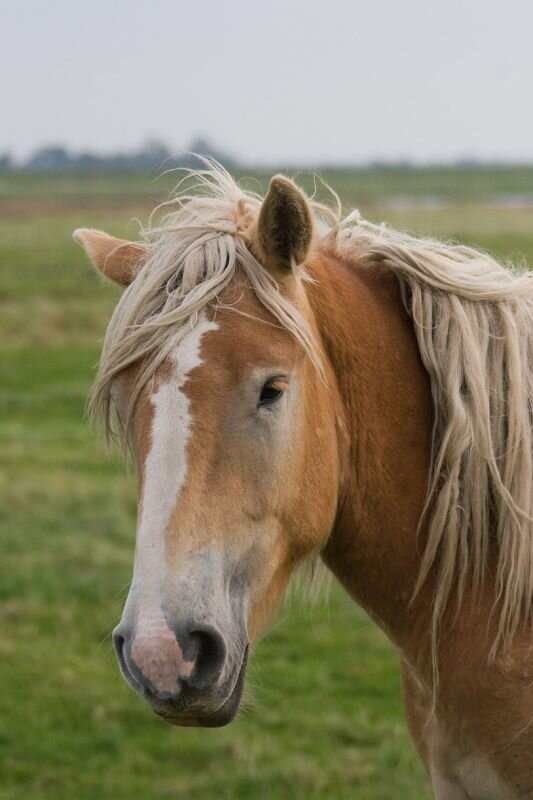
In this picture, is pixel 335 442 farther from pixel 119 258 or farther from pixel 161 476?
pixel 119 258

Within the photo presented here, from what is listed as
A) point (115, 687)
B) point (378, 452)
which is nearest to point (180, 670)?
point (378, 452)

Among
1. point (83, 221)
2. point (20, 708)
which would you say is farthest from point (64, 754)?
point (83, 221)

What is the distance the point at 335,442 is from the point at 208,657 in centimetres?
78

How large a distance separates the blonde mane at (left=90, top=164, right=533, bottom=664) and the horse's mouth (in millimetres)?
691

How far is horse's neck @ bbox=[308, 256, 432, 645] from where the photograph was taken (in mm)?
3137

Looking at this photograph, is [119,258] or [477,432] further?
[119,258]

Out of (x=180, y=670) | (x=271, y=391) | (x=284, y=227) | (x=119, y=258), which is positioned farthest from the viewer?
(x=119, y=258)

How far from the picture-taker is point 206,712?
8.56 ft

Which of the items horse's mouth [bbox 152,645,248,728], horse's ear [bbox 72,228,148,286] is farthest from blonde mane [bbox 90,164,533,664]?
horse's mouth [bbox 152,645,248,728]

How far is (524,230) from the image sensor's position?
46.6 m

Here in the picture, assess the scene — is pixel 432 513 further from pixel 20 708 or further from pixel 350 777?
pixel 20 708

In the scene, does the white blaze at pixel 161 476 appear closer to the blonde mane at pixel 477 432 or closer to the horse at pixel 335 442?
the horse at pixel 335 442

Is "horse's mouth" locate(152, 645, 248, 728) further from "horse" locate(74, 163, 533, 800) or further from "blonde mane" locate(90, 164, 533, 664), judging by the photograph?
"blonde mane" locate(90, 164, 533, 664)

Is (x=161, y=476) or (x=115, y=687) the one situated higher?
(x=161, y=476)
